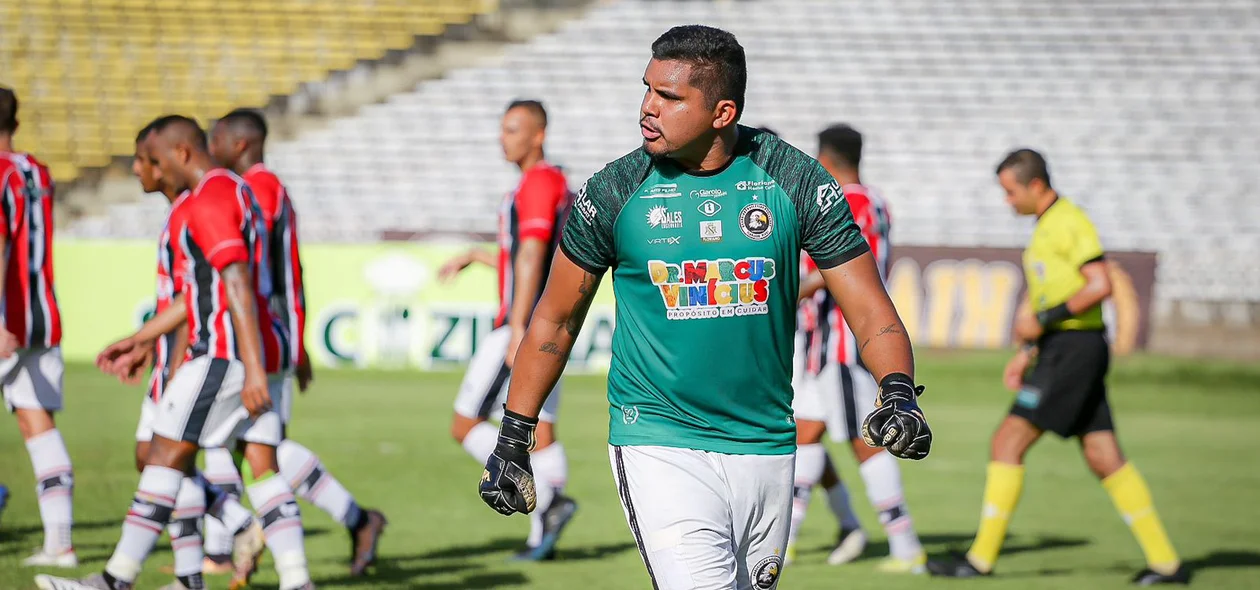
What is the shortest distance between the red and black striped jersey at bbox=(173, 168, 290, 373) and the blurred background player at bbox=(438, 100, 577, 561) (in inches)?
71.2

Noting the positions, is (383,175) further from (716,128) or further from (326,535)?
(716,128)

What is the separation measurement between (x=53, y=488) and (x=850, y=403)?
4317 mm

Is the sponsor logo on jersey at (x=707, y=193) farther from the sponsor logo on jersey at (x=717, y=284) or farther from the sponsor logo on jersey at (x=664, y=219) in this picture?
the sponsor logo on jersey at (x=717, y=284)

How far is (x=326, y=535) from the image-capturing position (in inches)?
339

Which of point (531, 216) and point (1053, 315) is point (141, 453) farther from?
point (1053, 315)

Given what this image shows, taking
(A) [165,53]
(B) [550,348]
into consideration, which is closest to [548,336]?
(B) [550,348]

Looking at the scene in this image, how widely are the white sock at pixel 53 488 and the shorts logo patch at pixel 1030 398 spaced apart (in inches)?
199

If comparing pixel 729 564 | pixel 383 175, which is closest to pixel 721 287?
pixel 729 564

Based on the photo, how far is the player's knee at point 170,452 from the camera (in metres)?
5.97

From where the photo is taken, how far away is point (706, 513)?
4.05m

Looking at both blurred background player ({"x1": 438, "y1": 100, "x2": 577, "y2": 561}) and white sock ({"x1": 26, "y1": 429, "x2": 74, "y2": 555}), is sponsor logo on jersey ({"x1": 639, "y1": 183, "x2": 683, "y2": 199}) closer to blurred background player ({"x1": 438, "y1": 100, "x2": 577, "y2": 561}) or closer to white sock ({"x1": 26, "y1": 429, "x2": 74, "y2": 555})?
blurred background player ({"x1": 438, "y1": 100, "x2": 577, "y2": 561})

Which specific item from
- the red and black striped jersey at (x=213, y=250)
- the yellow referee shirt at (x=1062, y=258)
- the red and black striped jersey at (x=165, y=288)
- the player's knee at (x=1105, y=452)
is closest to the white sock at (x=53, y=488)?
the red and black striped jersey at (x=165, y=288)

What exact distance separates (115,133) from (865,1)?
1410cm

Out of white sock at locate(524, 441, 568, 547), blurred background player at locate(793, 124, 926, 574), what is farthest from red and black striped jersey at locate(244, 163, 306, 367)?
blurred background player at locate(793, 124, 926, 574)
